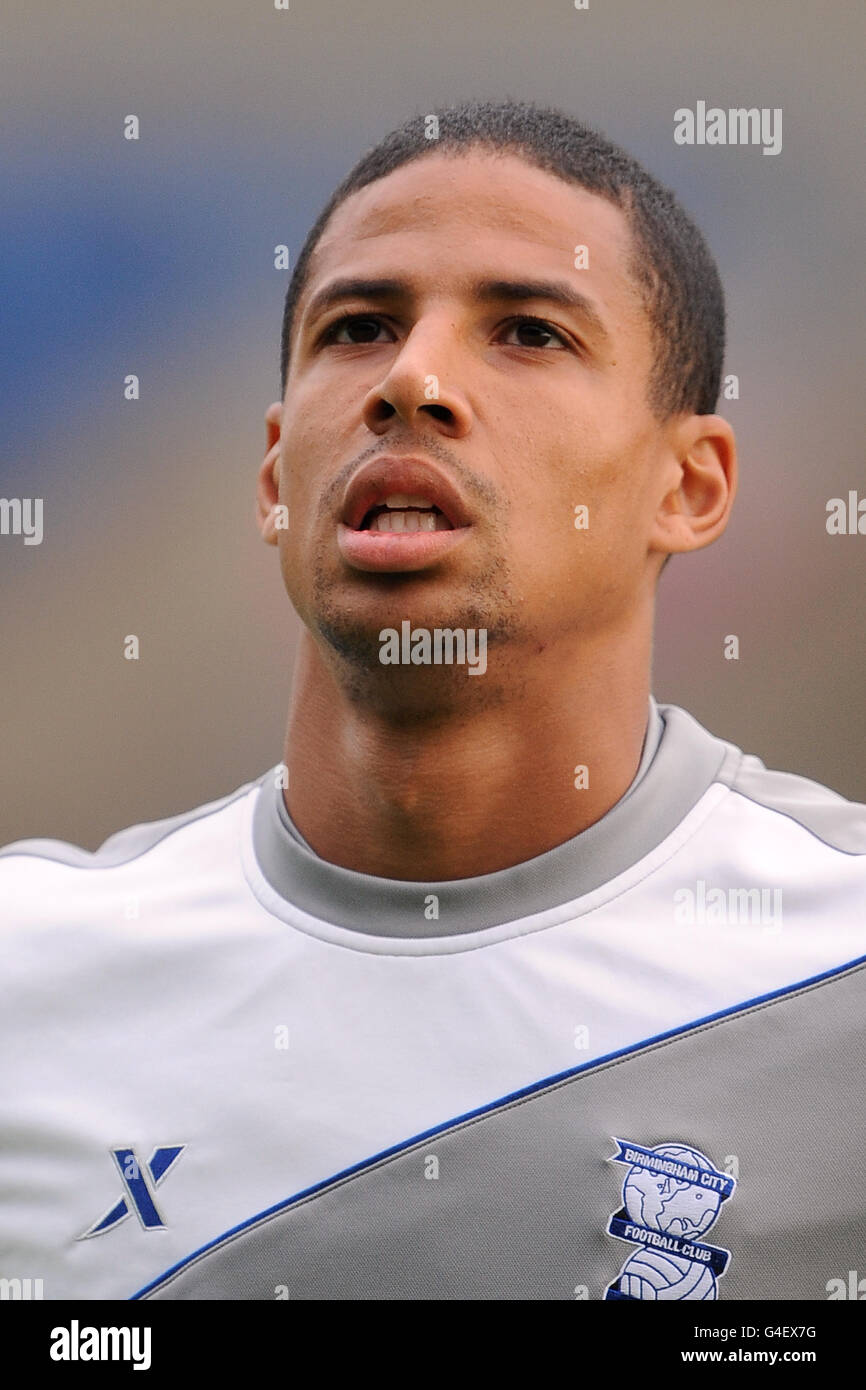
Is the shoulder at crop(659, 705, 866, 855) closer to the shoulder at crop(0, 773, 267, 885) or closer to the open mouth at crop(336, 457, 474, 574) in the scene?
the open mouth at crop(336, 457, 474, 574)

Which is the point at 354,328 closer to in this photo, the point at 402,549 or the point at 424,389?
the point at 424,389

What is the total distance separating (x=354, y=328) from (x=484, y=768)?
0.81 metres

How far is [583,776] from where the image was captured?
9.32 ft

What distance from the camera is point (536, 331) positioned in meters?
2.72

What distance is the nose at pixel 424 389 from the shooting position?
8.48ft

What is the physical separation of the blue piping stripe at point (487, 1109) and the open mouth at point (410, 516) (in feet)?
2.99

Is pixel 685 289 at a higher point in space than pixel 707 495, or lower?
higher

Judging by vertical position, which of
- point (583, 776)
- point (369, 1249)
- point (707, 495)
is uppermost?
point (707, 495)

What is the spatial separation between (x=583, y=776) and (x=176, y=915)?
2.63 feet

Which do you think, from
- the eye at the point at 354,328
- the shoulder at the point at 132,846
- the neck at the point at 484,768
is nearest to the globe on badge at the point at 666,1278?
the neck at the point at 484,768

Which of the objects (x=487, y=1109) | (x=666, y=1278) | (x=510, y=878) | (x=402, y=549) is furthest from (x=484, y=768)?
(x=666, y=1278)

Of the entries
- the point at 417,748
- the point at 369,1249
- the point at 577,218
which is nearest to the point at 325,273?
the point at 577,218

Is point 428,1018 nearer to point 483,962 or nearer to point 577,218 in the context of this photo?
point 483,962

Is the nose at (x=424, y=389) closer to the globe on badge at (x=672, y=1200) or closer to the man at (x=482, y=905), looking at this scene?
the man at (x=482, y=905)
